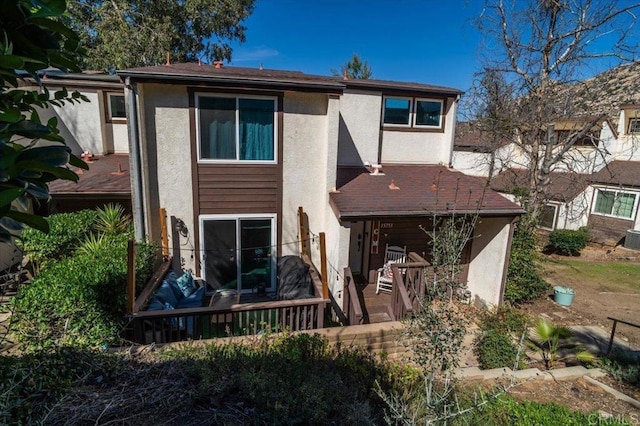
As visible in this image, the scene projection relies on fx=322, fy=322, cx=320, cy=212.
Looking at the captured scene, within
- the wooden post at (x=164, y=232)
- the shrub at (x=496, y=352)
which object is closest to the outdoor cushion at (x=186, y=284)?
the wooden post at (x=164, y=232)

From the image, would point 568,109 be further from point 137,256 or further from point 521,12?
point 137,256

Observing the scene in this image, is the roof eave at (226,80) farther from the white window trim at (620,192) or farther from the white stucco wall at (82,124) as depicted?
the white window trim at (620,192)

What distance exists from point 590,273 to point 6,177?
18879 millimetres

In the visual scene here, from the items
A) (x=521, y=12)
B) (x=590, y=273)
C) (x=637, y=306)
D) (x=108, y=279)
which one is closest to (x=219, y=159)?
(x=108, y=279)

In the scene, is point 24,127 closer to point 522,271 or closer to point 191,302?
point 191,302

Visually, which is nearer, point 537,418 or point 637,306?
point 537,418

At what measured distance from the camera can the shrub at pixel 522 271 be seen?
10.3 meters

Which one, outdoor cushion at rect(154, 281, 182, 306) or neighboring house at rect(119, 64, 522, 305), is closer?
outdoor cushion at rect(154, 281, 182, 306)

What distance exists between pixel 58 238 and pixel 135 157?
3.10 meters

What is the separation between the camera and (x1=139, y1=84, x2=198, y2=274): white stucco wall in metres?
7.79

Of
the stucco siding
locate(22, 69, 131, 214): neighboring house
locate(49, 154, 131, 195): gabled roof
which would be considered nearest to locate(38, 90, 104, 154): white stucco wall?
locate(22, 69, 131, 214): neighboring house

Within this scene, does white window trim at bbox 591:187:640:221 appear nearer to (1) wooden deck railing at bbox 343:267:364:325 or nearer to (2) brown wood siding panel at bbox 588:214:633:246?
(2) brown wood siding panel at bbox 588:214:633:246

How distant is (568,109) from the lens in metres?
13.2

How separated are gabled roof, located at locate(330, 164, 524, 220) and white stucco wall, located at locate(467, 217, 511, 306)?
0.73 meters
